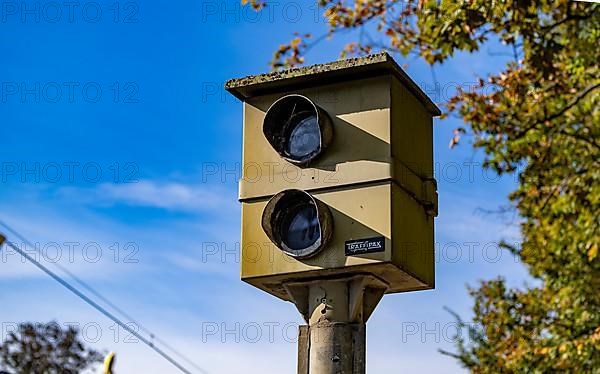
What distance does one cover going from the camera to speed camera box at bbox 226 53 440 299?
902cm

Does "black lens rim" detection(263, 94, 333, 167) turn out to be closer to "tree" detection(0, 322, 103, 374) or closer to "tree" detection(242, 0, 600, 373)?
"tree" detection(242, 0, 600, 373)

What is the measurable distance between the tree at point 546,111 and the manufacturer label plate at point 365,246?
3.86 ft

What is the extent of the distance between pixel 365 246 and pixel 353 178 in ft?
1.87

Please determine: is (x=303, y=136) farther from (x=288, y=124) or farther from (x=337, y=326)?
(x=337, y=326)

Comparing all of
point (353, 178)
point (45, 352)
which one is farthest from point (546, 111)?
point (45, 352)

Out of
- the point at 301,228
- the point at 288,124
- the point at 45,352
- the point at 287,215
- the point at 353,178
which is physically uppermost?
the point at 288,124

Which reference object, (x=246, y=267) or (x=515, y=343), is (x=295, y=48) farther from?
(x=515, y=343)

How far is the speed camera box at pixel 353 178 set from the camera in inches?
355

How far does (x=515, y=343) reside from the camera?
10.9 meters

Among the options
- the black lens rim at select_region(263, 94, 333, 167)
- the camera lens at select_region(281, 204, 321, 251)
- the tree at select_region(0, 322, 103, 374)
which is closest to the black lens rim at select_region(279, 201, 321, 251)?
the camera lens at select_region(281, 204, 321, 251)

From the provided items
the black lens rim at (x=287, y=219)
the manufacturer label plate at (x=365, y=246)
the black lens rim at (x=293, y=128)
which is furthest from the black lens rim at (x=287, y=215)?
the black lens rim at (x=293, y=128)

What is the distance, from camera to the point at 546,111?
7906mm

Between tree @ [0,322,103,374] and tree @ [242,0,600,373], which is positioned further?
tree @ [242,0,600,373]

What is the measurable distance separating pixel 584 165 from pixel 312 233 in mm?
2147
